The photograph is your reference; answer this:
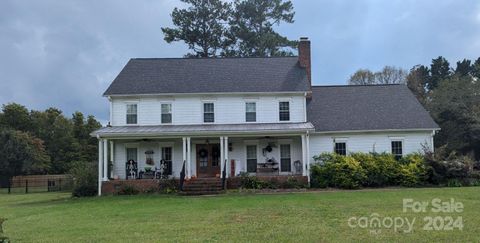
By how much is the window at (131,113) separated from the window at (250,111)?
619cm

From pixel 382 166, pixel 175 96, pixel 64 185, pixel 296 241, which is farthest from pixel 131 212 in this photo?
pixel 64 185

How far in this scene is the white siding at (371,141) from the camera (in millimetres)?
26750

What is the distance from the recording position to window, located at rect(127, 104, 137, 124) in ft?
88.3

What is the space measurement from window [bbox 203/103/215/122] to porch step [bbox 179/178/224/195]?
4.10 meters

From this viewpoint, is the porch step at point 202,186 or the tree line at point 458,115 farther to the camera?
the tree line at point 458,115

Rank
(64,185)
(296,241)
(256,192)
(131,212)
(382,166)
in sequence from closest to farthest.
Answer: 1. (296,241)
2. (131,212)
3. (256,192)
4. (382,166)
5. (64,185)

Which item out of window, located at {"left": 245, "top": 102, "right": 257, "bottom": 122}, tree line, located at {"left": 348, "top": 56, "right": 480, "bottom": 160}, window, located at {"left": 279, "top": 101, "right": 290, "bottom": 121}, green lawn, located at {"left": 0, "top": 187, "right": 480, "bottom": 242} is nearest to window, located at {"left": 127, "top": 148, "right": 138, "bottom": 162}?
window, located at {"left": 245, "top": 102, "right": 257, "bottom": 122}

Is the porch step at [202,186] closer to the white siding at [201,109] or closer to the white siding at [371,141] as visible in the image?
the white siding at [201,109]

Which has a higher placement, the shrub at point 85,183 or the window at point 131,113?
the window at point 131,113

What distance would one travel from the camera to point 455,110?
41094mm

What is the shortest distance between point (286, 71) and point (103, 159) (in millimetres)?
11540

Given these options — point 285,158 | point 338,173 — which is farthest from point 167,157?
point 338,173

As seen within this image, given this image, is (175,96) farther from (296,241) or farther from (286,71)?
(296,241)

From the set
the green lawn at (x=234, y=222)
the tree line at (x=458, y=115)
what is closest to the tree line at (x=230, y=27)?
the tree line at (x=458, y=115)
